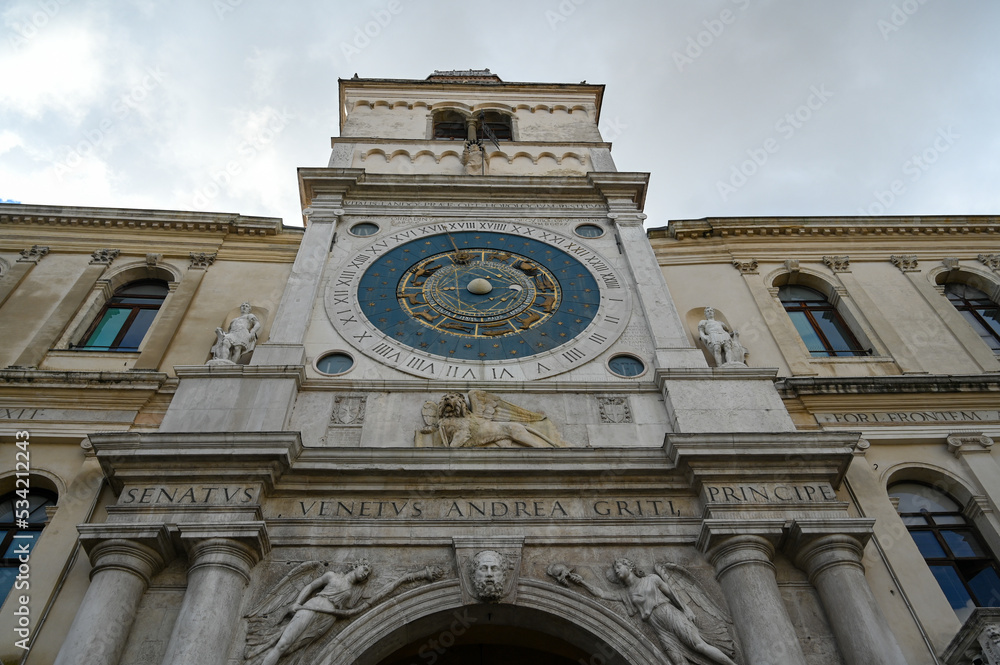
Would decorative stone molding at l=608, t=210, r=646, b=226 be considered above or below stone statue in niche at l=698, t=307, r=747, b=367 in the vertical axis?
above

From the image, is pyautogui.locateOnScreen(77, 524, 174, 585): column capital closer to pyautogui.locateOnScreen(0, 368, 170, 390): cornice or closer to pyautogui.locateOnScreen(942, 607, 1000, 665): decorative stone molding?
pyautogui.locateOnScreen(0, 368, 170, 390): cornice

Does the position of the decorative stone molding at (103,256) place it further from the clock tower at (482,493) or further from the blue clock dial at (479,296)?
the blue clock dial at (479,296)

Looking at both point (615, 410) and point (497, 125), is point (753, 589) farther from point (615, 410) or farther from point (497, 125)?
point (497, 125)

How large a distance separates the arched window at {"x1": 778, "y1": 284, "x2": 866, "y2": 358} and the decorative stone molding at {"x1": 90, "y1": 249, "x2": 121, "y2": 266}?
12324 mm

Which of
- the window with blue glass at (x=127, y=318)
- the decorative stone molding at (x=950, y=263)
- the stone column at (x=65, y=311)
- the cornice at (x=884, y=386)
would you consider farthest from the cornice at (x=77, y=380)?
the decorative stone molding at (x=950, y=263)

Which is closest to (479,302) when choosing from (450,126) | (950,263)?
(450,126)

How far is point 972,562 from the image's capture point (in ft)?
34.9

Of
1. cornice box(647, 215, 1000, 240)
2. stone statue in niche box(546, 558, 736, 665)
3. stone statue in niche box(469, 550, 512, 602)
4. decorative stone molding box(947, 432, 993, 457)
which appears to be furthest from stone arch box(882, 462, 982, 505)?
cornice box(647, 215, 1000, 240)

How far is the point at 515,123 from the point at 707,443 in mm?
12469

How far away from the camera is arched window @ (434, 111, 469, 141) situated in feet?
67.9

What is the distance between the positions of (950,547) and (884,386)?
267 centimetres

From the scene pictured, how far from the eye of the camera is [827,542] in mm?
9422

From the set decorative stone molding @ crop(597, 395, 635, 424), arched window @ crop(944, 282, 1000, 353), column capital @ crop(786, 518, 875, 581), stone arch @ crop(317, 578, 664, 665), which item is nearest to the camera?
stone arch @ crop(317, 578, 664, 665)

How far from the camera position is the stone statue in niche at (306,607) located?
8.61 meters
